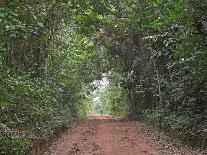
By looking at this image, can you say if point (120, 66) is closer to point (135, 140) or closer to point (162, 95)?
point (162, 95)

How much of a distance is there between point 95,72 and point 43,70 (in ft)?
65.5

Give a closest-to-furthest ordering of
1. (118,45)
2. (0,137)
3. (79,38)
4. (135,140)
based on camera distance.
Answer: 1. (0,137)
2. (135,140)
3. (79,38)
4. (118,45)

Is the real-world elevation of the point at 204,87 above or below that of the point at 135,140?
above

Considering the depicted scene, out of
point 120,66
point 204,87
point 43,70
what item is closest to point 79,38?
point 120,66

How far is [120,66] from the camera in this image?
1262 inches

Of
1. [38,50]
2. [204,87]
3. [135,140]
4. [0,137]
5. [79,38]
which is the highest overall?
[79,38]

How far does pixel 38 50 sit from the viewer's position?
16250mm

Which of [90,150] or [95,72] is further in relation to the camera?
[95,72]

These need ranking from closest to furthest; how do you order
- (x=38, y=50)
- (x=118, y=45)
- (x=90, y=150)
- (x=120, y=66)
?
(x=90, y=150) → (x=38, y=50) → (x=118, y=45) → (x=120, y=66)

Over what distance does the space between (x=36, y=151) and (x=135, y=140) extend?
6.19 m

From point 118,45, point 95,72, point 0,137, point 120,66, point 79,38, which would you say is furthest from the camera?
point 95,72

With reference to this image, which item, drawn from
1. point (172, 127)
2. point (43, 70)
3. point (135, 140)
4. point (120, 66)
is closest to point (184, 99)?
point (172, 127)

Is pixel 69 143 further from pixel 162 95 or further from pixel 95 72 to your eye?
pixel 95 72

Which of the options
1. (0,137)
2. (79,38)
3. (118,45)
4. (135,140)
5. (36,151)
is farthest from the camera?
(118,45)
